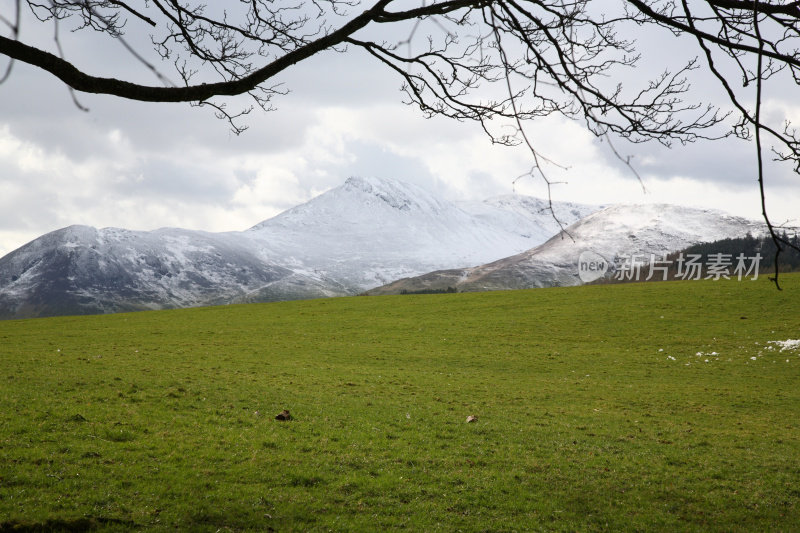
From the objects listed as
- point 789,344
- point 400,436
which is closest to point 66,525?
point 400,436

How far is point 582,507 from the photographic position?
29.0 ft

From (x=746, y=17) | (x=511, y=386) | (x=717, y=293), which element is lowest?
(x=511, y=386)

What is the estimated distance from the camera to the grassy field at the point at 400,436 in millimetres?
8203

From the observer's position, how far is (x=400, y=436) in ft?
41.5

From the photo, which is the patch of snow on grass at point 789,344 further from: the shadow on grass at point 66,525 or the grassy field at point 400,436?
the shadow on grass at point 66,525

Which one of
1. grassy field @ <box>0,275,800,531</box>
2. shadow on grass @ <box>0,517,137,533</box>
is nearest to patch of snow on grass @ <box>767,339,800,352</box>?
grassy field @ <box>0,275,800,531</box>

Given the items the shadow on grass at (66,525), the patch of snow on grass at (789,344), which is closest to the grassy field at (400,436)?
the shadow on grass at (66,525)

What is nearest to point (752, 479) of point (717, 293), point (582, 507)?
point (582, 507)

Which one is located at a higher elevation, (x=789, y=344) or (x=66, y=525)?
(x=789, y=344)

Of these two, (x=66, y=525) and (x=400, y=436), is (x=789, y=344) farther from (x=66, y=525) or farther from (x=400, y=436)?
(x=66, y=525)

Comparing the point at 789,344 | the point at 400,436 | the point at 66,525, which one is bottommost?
the point at 400,436

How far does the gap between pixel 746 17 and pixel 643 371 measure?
2285 cm

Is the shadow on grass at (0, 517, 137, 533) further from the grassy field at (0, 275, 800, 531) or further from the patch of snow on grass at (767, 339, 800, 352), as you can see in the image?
the patch of snow on grass at (767, 339, 800, 352)

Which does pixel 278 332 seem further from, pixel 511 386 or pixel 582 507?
pixel 582 507
